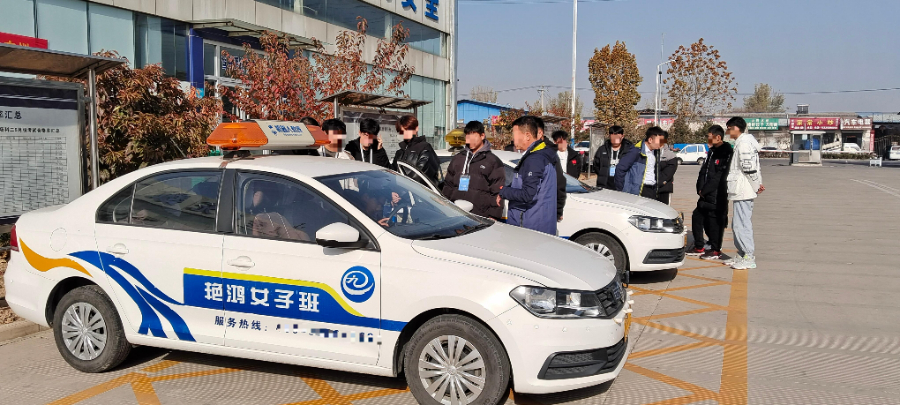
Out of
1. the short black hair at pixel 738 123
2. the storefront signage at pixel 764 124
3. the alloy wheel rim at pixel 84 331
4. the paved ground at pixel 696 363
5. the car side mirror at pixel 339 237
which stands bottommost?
the paved ground at pixel 696 363

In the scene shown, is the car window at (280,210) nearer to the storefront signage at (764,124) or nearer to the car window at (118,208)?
the car window at (118,208)

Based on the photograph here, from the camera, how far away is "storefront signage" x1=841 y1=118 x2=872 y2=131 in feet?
233

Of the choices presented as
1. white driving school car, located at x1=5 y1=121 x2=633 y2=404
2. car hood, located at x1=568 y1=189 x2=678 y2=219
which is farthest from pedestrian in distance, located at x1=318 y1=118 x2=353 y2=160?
car hood, located at x1=568 y1=189 x2=678 y2=219

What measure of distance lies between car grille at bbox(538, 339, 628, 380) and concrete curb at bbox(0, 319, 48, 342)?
4.48 meters

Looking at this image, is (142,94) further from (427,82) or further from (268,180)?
(427,82)

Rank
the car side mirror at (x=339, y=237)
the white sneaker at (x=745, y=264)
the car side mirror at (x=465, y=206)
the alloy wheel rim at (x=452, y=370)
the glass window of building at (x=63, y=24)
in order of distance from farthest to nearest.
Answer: the glass window of building at (x=63, y=24)
the white sneaker at (x=745, y=264)
the car side mirror at (x=465, y=206)
the car side mirror at (x=339, y=237)
the alloy wheel rim at (x=452, y=370)

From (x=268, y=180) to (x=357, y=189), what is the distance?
592mm

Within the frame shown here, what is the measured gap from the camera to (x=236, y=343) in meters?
4.51

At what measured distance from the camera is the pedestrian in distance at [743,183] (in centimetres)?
863

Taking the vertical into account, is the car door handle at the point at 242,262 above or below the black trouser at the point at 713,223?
above

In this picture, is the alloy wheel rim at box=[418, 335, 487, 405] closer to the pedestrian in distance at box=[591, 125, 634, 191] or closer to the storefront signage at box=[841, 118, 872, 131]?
the pedestrian in distance at box=[591, 125, 634, 191]

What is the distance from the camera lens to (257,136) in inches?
204

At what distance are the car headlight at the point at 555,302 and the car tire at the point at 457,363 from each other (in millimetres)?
276

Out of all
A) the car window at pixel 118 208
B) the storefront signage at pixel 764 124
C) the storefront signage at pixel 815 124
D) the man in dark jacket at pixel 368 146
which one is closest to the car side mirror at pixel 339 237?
the car window at pixel 118 208
